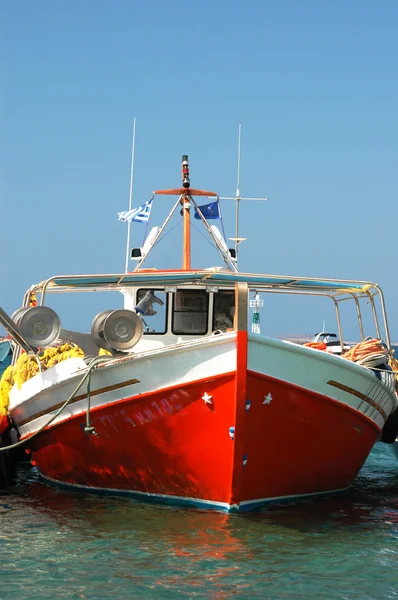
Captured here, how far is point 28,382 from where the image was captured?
12.3 metres

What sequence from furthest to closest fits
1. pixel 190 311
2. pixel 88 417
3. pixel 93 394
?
1. pixel 190 311
2. pixel 93 394
3. pixel 88 417

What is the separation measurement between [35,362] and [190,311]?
264cm

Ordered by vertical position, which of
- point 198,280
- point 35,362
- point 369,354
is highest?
point 198,280

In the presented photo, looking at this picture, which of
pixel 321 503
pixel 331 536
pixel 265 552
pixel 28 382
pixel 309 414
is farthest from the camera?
pixel 28 382

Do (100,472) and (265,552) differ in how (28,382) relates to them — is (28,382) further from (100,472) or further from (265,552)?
(265,552)

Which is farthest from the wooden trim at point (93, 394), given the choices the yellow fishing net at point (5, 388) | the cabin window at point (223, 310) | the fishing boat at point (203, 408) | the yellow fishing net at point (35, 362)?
the cabin window at point (223, 310)

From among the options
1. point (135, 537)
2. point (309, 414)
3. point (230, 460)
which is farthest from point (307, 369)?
point (135, 537)

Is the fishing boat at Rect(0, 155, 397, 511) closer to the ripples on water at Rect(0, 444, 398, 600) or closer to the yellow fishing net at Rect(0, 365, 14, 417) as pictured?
the ripples on water at Rect(0, 444, 398, 600)

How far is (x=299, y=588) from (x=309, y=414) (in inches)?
115

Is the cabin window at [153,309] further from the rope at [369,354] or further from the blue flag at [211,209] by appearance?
the blue flag at [211,209]

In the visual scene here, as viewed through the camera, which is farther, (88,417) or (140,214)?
(140,214)

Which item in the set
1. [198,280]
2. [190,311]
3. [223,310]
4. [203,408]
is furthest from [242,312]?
[190,311]

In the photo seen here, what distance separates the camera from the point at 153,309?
13.2 metres

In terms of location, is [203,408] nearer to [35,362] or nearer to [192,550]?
[192,550]
